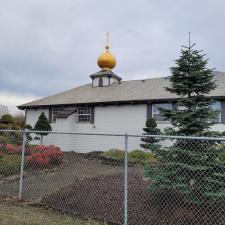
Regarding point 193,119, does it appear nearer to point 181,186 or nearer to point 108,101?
point 181,186

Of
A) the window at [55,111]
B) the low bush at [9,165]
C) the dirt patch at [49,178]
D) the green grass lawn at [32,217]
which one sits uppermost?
the window at [55,111]

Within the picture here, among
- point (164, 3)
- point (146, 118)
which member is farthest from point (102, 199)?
point (146, 118)

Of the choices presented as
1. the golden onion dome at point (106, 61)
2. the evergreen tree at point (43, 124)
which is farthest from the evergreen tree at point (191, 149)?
the golden onion dome at point (106, 61)

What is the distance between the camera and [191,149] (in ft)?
18.7

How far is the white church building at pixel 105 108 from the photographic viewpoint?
16.0 metres

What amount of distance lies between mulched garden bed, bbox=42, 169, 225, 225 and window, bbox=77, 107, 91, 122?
11.1 metres

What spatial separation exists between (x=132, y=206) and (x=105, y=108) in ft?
40.0

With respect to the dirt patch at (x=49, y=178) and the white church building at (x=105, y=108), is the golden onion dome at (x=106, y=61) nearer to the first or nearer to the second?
the white church building at (x=105, y=108)

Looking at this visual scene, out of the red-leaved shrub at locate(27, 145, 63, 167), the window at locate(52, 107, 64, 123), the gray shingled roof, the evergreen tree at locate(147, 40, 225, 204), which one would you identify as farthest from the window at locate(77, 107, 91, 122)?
the evergreen tree at locate(147, 40, 225, 204)

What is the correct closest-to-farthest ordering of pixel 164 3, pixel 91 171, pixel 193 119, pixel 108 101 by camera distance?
pixel 193 119 → pixel 164 3 → pixel 91 171 → pixel 108 101

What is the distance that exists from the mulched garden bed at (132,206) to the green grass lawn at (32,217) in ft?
0.87

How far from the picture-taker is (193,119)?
581cm

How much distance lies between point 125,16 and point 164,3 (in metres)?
1.65

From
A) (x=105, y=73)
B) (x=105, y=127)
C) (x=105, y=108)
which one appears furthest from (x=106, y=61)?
(x=105, y=127)
